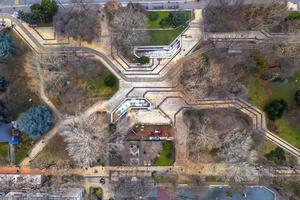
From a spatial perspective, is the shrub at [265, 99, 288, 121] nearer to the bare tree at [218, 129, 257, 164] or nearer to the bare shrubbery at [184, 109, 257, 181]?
the bare shrubbery at [184, 109, 257, 181]

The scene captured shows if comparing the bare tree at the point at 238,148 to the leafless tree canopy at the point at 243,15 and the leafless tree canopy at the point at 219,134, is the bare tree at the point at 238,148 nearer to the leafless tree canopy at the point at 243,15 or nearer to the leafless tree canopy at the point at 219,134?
the leafless tree canopy at the point at 219,134

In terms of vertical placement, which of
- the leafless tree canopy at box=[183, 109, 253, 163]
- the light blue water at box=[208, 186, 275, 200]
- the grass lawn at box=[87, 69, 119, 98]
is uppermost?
the grass lawn at box=[87, 69, 119, 98]

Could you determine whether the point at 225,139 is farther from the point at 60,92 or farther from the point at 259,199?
the point at 60,92

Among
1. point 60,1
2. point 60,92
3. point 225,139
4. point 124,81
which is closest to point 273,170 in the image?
point 225,139

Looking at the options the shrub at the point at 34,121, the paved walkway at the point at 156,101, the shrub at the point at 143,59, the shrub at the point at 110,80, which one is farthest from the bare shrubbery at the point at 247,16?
the shrub at the point at 34,121

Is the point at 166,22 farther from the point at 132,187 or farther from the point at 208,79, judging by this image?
the point at 132,187

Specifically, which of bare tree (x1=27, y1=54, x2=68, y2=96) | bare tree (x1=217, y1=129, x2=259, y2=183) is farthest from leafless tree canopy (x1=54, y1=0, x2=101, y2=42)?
bare tree (x1=217, y1=129, x2=259, y2=183)
